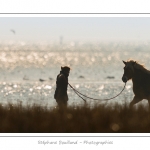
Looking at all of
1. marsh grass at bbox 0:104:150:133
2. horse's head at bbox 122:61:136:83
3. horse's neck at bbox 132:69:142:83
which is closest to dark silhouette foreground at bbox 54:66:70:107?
marsh grass at bbox 0:104:150:133

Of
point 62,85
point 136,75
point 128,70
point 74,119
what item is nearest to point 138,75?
point 136,75

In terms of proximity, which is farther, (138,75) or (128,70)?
(138,75)

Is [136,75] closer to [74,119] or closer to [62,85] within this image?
[62,85]

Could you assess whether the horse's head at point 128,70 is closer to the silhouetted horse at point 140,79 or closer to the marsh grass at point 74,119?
the silhouetted horse at point 140,79

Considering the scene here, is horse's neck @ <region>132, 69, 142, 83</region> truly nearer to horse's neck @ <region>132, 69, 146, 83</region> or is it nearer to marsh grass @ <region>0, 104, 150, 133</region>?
horse's neck @ <region>132, 69, 146, 83</region>

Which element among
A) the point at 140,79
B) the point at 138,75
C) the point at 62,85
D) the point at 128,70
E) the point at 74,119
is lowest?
the point at 74,119

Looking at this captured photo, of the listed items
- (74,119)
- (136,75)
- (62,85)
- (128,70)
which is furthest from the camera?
(136,75)

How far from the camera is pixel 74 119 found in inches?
449

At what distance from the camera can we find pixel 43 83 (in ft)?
276

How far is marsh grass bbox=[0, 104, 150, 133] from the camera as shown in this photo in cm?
1095

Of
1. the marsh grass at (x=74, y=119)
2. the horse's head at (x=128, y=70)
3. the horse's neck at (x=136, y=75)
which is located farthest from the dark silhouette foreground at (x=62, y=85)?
the horse's neck at (x=136, y=75)
